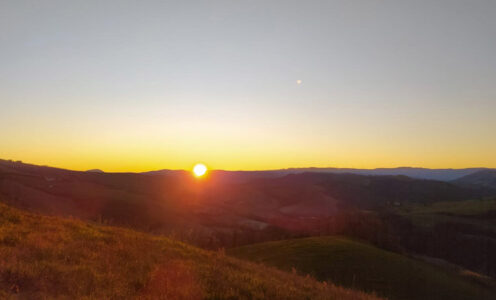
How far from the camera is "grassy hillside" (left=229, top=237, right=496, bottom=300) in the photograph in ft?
79.0

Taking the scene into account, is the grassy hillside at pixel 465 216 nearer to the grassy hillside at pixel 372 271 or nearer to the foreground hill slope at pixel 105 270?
the grassy hillside at pixel 372 271

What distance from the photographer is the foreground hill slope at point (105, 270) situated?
23.7ft

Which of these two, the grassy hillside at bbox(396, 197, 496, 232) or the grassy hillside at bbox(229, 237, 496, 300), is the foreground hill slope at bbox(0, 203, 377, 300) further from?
the grassy hillside at bbox(396, 197, 496, 232)

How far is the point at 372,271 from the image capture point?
27.0m

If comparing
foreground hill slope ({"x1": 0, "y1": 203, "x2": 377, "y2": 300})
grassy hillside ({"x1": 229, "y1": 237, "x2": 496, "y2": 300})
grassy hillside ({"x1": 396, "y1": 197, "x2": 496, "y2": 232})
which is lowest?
grassy hillside ({"x1": 396, "y1": 197, "x2": 496, "y2": 232})

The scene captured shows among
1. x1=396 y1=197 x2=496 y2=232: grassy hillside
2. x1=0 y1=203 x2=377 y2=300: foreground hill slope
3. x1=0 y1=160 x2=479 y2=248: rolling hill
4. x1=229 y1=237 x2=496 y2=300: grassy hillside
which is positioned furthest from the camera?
x1=396 y1=197 x2=496 y2=232: grassy hillside

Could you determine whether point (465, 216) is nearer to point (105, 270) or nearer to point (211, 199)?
point (211, 199)

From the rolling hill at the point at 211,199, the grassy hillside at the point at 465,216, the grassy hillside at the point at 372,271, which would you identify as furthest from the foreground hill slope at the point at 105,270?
the grassy hillside at the point at 465,216

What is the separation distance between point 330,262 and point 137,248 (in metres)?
20.9

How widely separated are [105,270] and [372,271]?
75.9 feet

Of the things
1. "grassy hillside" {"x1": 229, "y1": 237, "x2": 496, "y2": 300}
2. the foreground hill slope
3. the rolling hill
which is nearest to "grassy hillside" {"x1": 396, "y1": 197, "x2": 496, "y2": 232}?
the rolling hill

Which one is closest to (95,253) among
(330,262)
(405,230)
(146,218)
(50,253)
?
(50,253)

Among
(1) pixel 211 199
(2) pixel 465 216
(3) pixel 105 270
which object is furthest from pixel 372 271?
(1) pixel 211 199

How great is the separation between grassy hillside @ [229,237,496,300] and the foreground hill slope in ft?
40.9
